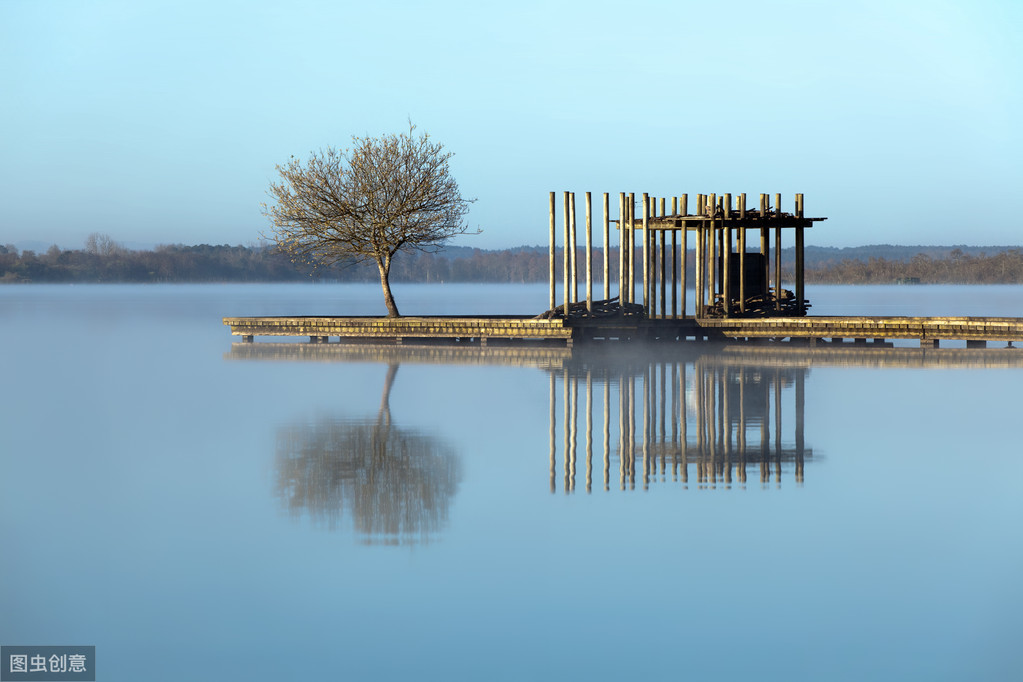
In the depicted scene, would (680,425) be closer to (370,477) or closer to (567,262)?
(370,477)

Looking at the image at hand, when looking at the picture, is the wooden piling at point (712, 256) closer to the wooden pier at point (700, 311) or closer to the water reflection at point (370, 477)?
the wooden pier at point (700, 311)

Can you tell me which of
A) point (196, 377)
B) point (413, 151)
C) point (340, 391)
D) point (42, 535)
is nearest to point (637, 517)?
point (42, 535)

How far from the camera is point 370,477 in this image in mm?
12539

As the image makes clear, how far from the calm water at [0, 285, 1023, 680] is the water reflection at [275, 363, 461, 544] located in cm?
5

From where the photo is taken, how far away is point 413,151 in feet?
127

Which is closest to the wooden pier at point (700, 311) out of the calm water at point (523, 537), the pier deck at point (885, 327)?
the pier deck at point (885, 327)

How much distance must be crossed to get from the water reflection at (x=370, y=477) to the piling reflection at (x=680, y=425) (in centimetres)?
138

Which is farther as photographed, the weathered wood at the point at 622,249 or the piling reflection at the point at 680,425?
the weathered wood at the point at 622,249

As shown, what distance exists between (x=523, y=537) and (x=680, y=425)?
6.90 m

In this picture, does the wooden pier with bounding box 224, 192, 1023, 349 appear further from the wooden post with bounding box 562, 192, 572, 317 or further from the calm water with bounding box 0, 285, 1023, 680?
the calm water with bounding box 0, 285, 1023, 680

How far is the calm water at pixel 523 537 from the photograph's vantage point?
7590 mm

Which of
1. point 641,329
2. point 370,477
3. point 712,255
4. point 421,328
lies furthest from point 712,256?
point 370,477

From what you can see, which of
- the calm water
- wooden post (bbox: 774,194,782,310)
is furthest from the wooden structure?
the calm water

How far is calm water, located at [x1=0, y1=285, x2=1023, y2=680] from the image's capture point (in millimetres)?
7590
